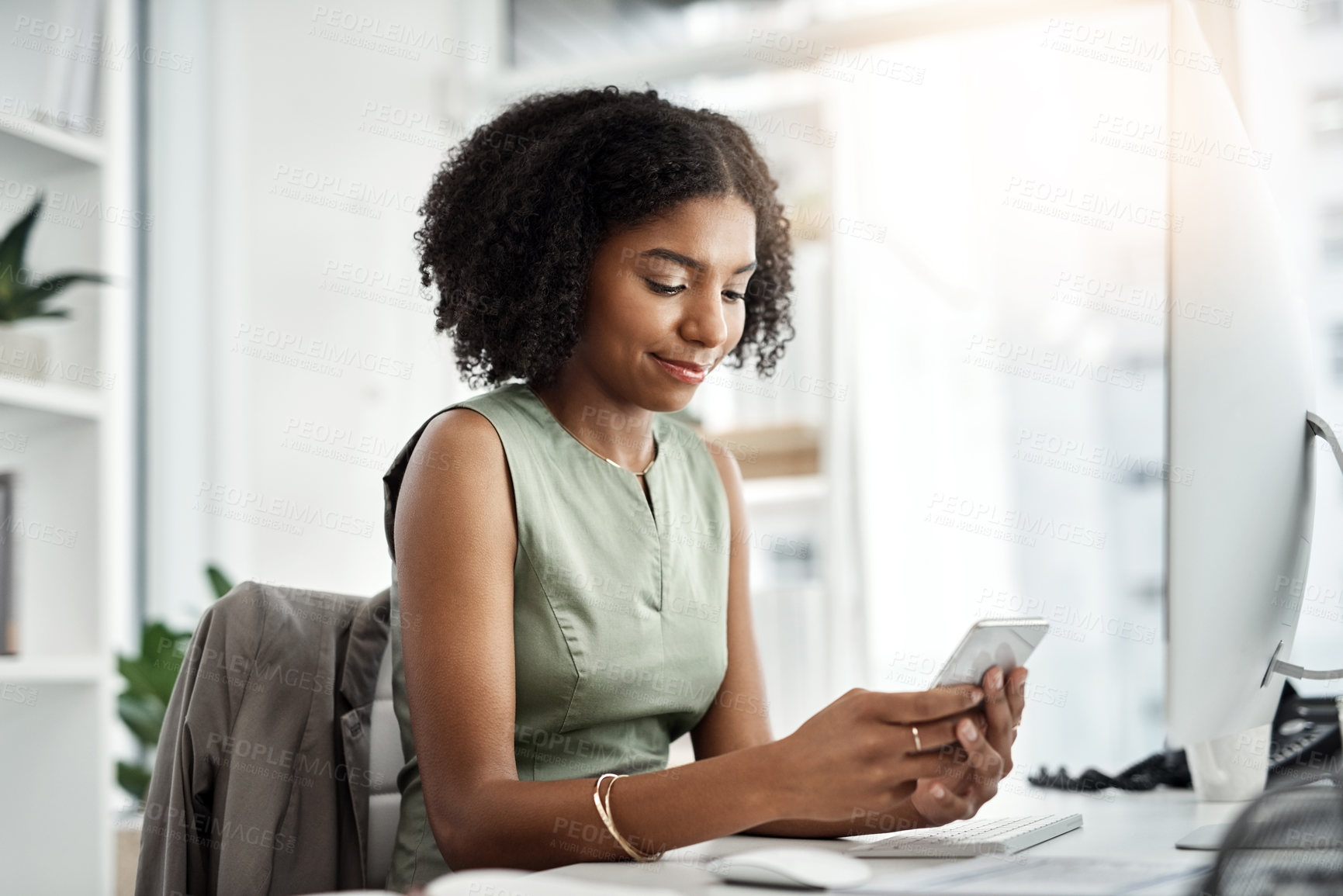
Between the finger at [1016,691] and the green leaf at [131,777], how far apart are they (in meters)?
2.13

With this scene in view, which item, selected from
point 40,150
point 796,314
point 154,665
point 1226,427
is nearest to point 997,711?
point 1226,427

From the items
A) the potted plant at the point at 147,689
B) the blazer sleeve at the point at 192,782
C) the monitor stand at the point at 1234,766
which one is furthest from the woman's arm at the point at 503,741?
the potted plant at the point at 147,689

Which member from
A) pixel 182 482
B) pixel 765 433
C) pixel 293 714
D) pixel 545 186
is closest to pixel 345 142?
pixel 182 482

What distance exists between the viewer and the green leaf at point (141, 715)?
8.29ft

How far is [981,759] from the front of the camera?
946 millimetres

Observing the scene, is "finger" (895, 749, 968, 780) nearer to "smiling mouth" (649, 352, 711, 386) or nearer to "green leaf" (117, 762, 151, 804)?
"smiling mouth" (649, 352, 711, 386)

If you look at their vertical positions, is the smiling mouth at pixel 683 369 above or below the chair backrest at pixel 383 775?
above

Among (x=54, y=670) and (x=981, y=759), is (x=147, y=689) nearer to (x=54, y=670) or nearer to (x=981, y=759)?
(x=54, y=670)

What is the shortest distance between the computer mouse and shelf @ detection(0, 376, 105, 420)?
1609 millimetres

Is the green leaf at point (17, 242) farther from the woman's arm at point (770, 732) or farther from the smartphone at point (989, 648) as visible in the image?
the smartphone at point (989, 648)

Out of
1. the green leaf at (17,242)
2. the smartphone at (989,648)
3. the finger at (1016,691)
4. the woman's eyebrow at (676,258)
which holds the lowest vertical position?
the finger at (1016,691)

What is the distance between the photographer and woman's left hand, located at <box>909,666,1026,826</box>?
0.93 meters

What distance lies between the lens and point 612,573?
1.27 meters

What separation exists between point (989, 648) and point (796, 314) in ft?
7.60
